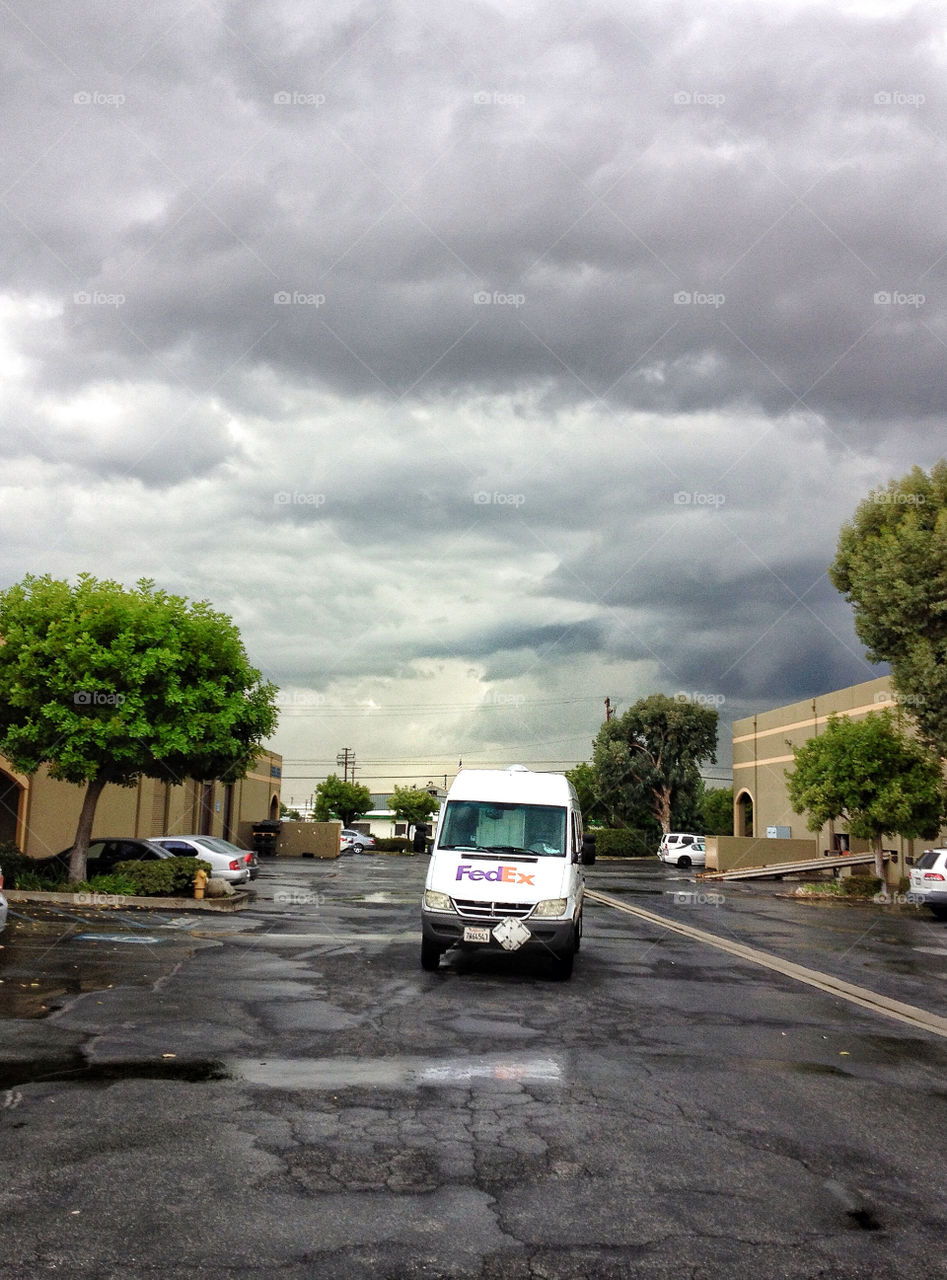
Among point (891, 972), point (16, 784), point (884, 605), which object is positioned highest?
point (884, 605)

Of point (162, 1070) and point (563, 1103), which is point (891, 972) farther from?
point (162, 1070)

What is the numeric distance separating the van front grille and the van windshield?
0.99 m

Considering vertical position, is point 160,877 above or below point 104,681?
below

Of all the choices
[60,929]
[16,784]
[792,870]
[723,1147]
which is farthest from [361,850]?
[723,1147]

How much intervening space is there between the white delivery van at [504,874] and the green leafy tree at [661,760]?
57.2 m

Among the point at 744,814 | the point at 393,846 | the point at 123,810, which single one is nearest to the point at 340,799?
the point at 393,846

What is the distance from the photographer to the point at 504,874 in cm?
1243

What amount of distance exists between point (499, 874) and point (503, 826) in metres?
1.17

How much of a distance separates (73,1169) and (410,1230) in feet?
5.77

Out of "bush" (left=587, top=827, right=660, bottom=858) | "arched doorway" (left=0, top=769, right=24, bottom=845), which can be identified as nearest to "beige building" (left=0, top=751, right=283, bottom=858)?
"arched doorway" (left=0, top=769, right=24, bottom=845)

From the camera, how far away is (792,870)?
42.8 meters

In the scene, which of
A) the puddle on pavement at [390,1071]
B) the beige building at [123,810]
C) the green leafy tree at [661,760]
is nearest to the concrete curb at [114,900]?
the beige building at [123,810]

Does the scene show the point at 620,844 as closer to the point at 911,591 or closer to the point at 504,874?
the point at 911,591

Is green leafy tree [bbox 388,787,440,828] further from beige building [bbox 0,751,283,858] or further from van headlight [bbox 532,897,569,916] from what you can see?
van headlight [bbox 532,897,569,916]
